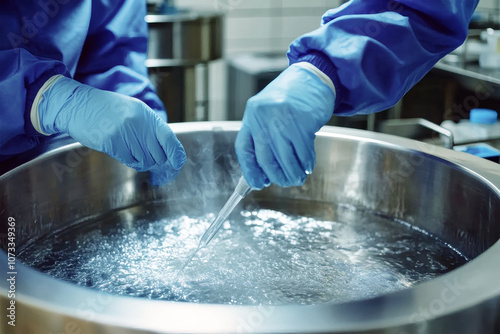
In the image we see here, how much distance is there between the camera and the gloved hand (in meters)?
0.78

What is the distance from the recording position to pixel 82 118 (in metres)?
0.93

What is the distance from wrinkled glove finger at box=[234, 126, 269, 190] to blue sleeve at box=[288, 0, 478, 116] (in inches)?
7.0

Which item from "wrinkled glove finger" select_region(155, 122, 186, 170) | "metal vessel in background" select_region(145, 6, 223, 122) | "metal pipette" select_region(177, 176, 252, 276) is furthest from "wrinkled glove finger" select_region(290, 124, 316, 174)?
"metal vessel in background" select_region(145, 6, 223, 122)

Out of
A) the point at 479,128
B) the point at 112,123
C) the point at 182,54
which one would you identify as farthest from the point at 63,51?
the point at 479,128

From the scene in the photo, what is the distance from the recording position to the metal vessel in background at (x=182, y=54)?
2162mm

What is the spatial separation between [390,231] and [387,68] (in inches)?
12.5

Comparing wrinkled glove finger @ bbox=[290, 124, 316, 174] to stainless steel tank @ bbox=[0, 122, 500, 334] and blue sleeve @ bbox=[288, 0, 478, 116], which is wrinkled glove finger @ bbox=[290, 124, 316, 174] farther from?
stainless steel tank @ bbox=[0, 122, 500, 334]

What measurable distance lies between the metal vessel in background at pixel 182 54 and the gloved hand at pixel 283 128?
142 centimetres

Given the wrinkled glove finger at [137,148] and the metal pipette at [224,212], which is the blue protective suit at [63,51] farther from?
the metal pipette at [224,212]

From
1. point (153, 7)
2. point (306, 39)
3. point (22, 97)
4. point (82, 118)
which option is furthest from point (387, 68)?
point (153, 7)

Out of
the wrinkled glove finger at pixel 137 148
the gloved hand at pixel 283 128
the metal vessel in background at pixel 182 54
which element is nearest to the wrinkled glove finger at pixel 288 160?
the gloved hand at pixel 283 128

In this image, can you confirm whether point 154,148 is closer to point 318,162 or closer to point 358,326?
point 318,162

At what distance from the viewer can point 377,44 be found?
35.0 inches

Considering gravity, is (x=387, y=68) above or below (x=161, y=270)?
above
